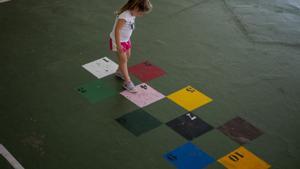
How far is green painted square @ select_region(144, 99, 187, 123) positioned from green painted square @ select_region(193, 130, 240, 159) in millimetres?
297

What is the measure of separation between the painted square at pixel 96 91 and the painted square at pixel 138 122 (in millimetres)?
292

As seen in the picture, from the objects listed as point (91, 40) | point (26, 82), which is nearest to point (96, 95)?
point (26, 82)

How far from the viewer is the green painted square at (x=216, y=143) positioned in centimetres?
299

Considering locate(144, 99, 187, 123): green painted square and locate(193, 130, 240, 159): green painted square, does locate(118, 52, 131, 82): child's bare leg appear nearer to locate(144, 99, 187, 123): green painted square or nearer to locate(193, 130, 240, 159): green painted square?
locate(144, 99, 187, 123): green painted square

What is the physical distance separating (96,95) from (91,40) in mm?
895

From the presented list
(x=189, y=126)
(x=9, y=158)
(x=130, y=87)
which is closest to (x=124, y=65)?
(x=130, y=87)

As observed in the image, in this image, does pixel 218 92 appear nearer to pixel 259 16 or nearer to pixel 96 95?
pixel 96 95

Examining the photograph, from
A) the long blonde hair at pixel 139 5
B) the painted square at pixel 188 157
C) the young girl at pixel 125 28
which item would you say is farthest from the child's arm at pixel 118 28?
the painted square at pixel 188 157

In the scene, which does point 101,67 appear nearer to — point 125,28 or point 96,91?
point 96,91

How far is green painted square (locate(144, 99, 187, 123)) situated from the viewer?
3.26 m

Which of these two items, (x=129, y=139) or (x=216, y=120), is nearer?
(x=129, y=139)

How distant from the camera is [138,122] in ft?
10.5

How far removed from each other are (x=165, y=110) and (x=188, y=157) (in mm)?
521

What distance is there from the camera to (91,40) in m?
4.14
